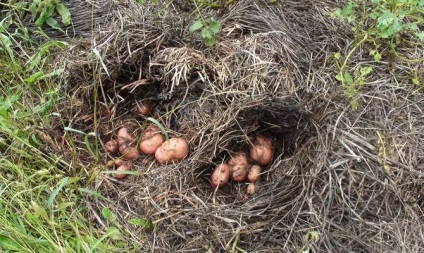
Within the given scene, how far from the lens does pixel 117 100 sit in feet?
9.21

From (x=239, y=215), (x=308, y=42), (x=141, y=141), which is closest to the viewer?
(x=239, y=215)

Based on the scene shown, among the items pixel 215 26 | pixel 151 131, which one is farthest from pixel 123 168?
pixel 215 26

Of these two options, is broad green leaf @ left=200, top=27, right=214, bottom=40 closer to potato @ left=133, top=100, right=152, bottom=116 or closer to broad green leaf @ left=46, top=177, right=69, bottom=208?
potato @ left=133, top=100, right=152, bottom=116

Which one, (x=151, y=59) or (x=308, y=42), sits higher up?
(x=151, y=59)

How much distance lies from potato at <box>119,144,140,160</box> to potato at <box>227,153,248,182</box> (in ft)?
1.51

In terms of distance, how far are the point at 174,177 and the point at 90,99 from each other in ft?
2.14

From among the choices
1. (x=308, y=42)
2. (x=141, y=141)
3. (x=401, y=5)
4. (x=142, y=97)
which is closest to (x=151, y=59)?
(x=142, y=97)

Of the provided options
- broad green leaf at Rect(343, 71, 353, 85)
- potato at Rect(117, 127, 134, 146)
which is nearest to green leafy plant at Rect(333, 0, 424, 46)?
broad green leaf at Rect(343, 71, 353, 85)

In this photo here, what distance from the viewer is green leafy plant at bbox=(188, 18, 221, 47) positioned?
107 inches

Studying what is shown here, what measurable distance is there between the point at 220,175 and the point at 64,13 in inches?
54.8

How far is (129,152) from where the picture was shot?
105 inches

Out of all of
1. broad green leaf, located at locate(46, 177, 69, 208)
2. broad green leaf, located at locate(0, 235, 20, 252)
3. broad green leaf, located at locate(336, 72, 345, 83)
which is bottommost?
broad green leaf, located at locate(336, 72, 345, 83)

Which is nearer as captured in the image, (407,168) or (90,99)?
(407,168)

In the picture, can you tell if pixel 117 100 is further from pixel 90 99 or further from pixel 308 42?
pixel 308 42
